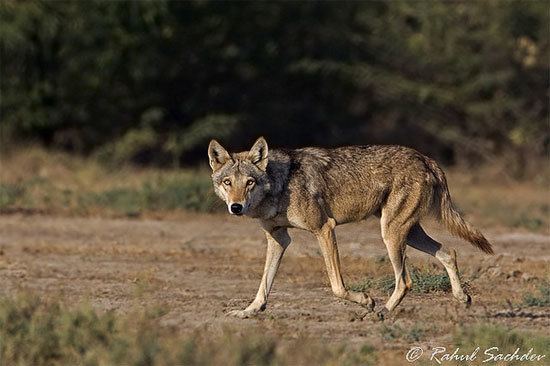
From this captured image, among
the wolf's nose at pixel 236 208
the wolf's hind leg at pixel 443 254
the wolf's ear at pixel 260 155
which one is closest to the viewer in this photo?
the wolf's nose at pixel 236 208

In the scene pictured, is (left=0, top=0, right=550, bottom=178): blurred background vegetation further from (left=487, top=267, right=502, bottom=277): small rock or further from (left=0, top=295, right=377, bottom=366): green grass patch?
(left=0, top=295, right=377, bottom=366): green grass patch

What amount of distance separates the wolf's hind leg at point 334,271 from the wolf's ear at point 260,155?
0.67 meters

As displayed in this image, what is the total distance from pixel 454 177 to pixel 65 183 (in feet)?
25.8

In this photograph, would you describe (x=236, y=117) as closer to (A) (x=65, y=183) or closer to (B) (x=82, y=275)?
(A) (x=65, y=183)

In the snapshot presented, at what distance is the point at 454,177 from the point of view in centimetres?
2414

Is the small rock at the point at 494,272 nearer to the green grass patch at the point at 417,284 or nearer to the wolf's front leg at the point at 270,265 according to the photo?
the green grass patch at the point at 417,284

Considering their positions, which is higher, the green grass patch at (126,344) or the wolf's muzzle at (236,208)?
the wolf's muzzle at (236,208)

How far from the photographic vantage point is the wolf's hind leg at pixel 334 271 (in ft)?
31.9

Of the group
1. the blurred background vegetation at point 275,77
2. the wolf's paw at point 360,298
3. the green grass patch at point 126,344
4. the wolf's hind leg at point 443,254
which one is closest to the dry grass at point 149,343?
the green grass patch at point 126,344

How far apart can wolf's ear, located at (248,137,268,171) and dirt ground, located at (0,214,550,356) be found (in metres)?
1.18

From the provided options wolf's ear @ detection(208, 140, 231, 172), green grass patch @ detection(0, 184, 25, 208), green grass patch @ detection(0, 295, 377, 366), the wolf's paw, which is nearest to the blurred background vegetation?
green grass patch @ detection(0, 184, 25, 208)

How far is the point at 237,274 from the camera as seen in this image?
12672 mm

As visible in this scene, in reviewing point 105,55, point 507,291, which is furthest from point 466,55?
point 507,291

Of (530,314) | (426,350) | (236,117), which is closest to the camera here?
(426,350)
